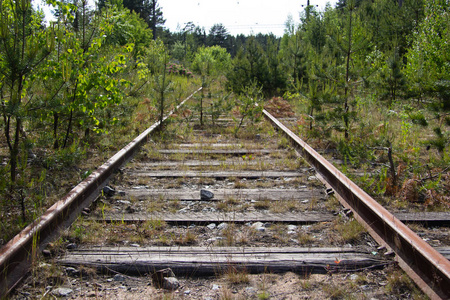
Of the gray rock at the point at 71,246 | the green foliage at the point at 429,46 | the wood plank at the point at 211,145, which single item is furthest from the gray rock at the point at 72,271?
the green foliage at the point at 429,46

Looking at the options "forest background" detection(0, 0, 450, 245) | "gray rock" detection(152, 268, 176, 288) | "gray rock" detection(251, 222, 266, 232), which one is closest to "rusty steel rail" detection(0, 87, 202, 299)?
"forest background" detection(0, 0, 450, 245)

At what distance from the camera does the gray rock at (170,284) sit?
2045 millimetres

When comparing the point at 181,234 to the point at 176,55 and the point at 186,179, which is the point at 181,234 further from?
the point at 176,55

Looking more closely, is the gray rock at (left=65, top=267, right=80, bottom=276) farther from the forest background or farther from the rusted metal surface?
the rusted metal surface

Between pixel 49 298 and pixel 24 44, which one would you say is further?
pixel 24 44

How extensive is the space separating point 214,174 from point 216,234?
5.39ft

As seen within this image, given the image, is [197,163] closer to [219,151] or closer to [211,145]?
[219,151]

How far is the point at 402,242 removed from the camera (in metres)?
2.27

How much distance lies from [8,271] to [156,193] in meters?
1.81

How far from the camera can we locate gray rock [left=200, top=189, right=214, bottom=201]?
359 centimetres

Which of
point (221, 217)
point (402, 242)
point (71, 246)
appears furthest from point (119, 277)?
point (402, 242)

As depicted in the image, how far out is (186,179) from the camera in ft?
14.1

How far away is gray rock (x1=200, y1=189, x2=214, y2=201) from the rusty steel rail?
0.98 meters

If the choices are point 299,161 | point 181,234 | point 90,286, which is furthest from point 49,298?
point 299,161
